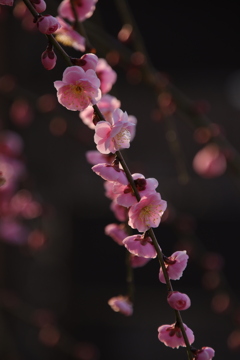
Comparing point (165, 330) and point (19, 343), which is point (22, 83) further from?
Result: point (165, 330)

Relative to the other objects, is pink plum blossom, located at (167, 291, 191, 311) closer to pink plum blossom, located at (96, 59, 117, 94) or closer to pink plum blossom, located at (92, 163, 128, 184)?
pink plum blossom, located at (92, 163, 128, 184)

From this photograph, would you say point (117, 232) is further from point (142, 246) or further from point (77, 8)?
point (77, 8)

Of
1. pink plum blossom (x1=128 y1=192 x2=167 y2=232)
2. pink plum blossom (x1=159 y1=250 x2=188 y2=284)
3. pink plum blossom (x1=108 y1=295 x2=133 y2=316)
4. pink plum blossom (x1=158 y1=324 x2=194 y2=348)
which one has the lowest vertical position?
pink plum blossom (x1=108 y1=295 x2=133 y2=316)

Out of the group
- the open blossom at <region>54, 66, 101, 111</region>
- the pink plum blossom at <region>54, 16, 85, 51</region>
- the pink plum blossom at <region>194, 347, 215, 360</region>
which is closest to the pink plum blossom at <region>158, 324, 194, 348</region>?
the pink plum blossom at <region>194, 347, 215, 360</region>

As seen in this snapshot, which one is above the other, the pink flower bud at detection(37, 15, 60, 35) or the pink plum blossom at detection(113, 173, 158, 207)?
the pink flower bud at detection(37, 15, 60, 35)

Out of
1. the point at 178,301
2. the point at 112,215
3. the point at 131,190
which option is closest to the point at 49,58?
the point at 131,190

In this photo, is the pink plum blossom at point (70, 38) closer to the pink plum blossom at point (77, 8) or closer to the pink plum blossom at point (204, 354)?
the pink plum blossom at point (77, 8)
